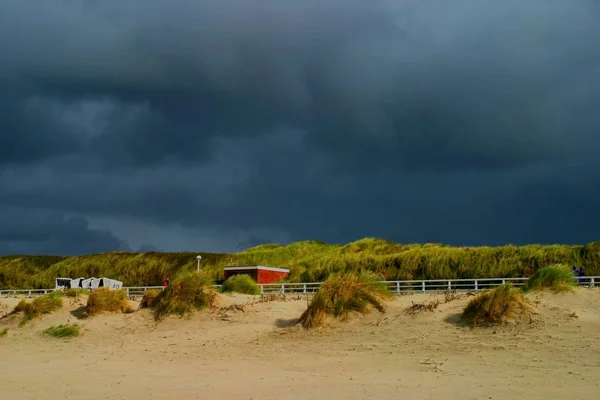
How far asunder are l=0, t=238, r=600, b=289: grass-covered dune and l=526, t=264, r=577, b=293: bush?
59.9 feet

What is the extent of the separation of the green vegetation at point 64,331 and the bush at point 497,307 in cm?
1425

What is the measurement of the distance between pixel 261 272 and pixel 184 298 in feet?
61.0

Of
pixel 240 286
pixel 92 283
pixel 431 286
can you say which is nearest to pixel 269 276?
pixel 92 283

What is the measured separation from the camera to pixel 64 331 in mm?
23422

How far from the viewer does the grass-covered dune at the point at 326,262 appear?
128ft

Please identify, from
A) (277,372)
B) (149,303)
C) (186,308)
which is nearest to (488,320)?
(277,372)

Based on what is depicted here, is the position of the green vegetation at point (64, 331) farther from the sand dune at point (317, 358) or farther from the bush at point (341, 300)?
the bush at point (341, 300)

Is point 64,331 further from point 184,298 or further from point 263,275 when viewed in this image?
point 263,275

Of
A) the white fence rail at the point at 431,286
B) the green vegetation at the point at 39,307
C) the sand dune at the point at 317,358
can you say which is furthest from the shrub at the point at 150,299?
the white fence rail at the point at 431,286

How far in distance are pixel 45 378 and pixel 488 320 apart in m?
12.5

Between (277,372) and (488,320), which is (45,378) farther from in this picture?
(488,320)

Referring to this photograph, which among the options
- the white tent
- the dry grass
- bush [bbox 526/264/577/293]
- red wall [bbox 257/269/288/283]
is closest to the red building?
red wall [bbox 257/269/288/283]

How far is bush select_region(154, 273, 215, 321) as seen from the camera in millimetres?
23609

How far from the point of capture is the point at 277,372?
51.8 ft
